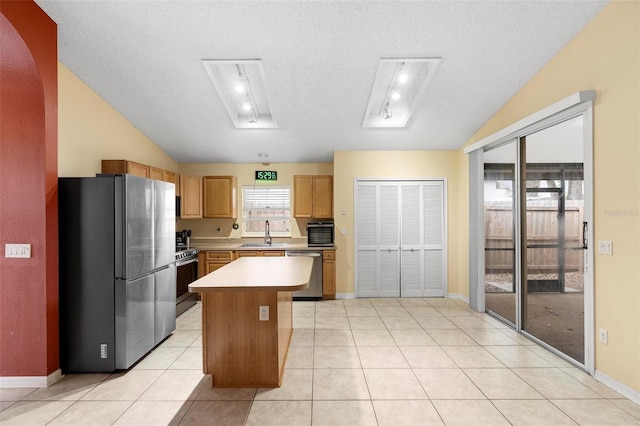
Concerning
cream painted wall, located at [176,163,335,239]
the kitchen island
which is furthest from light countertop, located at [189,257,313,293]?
cream painted wall, located at [176,163,335,239]

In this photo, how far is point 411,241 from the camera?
5367 millimetres

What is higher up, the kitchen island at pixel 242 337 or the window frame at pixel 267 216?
the window frame at pixel 267 216

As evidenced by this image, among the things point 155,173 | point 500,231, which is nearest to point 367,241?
point 500,231

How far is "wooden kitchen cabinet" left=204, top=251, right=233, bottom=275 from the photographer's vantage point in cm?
523

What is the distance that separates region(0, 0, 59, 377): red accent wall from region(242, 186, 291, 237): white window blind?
354 cm

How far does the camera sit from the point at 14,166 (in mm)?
2604

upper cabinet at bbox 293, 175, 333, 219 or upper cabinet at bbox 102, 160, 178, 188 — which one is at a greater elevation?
upper cabinet at bbox 102, 160, 178, 188

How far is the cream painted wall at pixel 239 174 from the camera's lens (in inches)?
234

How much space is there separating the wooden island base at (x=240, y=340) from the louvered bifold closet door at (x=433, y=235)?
3593mm

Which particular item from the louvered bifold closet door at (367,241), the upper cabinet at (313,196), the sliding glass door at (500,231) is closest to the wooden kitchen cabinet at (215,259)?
the upper cabinet at (313,196)

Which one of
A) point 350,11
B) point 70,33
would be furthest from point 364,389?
point 70,33

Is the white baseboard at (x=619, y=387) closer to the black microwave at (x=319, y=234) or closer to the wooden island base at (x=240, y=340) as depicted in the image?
the wooden island base at (x=240, y=340)

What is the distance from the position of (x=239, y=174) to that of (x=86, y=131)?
265 cm

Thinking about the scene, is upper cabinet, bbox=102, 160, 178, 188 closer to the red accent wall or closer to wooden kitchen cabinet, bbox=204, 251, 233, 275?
the red accent wall
